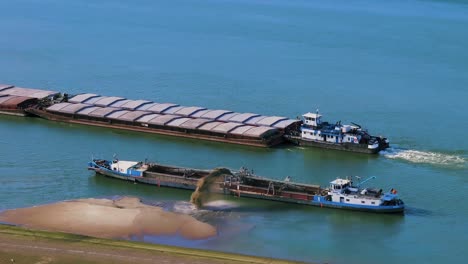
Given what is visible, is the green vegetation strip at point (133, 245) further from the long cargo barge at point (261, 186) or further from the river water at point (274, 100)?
the long cargo barge at point (261, 186)

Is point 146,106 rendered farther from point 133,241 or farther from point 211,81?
point 133,241

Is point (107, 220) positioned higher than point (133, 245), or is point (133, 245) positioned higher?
point (107, 220)

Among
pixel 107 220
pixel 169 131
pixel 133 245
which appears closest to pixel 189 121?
pixel 169 131

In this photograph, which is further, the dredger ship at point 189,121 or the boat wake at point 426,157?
the dredger ship at point 189,121

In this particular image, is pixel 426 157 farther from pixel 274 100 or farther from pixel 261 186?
pixel 274 100

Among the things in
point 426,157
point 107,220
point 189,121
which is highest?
point 189,121

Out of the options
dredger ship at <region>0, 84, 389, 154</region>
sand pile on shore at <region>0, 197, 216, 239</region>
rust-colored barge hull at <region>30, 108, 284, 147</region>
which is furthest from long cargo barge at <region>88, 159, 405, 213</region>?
dredger ship at <region>0, 84, 389, 154</region>

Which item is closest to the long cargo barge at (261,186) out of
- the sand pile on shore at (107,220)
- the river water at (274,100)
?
the river water at (274,100)
